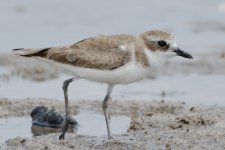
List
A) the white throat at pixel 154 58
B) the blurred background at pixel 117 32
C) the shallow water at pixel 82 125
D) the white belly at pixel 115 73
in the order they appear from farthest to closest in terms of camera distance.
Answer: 1. the blurred background at pixel 117 32
2. the shallow water at pixel 82 125
3. the white throat at pixel 154 58
4. the white belly at pixel 115 73

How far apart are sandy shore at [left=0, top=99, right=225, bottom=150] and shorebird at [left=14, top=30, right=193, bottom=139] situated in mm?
675

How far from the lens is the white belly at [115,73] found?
27.0 ft

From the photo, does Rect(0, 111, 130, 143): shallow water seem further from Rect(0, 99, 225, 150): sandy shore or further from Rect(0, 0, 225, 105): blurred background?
Rect(0, 0, 225, 105): blurred background

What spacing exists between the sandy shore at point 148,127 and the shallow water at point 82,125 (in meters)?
0.19

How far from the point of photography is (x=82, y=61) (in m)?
8.37

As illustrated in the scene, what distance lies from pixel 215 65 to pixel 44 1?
5.01m

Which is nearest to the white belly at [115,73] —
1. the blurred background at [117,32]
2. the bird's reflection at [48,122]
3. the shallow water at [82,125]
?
the shallow water at [82,125]

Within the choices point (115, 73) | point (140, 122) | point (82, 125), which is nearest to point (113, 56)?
point (115, 73)

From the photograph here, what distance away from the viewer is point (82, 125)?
993 cm

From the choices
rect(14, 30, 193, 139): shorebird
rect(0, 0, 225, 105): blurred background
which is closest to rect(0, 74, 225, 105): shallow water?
rect(0, 0, 225, 105): blurred background

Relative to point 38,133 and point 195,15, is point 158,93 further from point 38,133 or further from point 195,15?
point 195,15

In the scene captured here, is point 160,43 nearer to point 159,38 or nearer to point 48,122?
point 159,38

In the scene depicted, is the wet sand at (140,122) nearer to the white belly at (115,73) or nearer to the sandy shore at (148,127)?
the sandy shore at (148,127)

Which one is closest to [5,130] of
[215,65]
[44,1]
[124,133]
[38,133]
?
[38,133]
